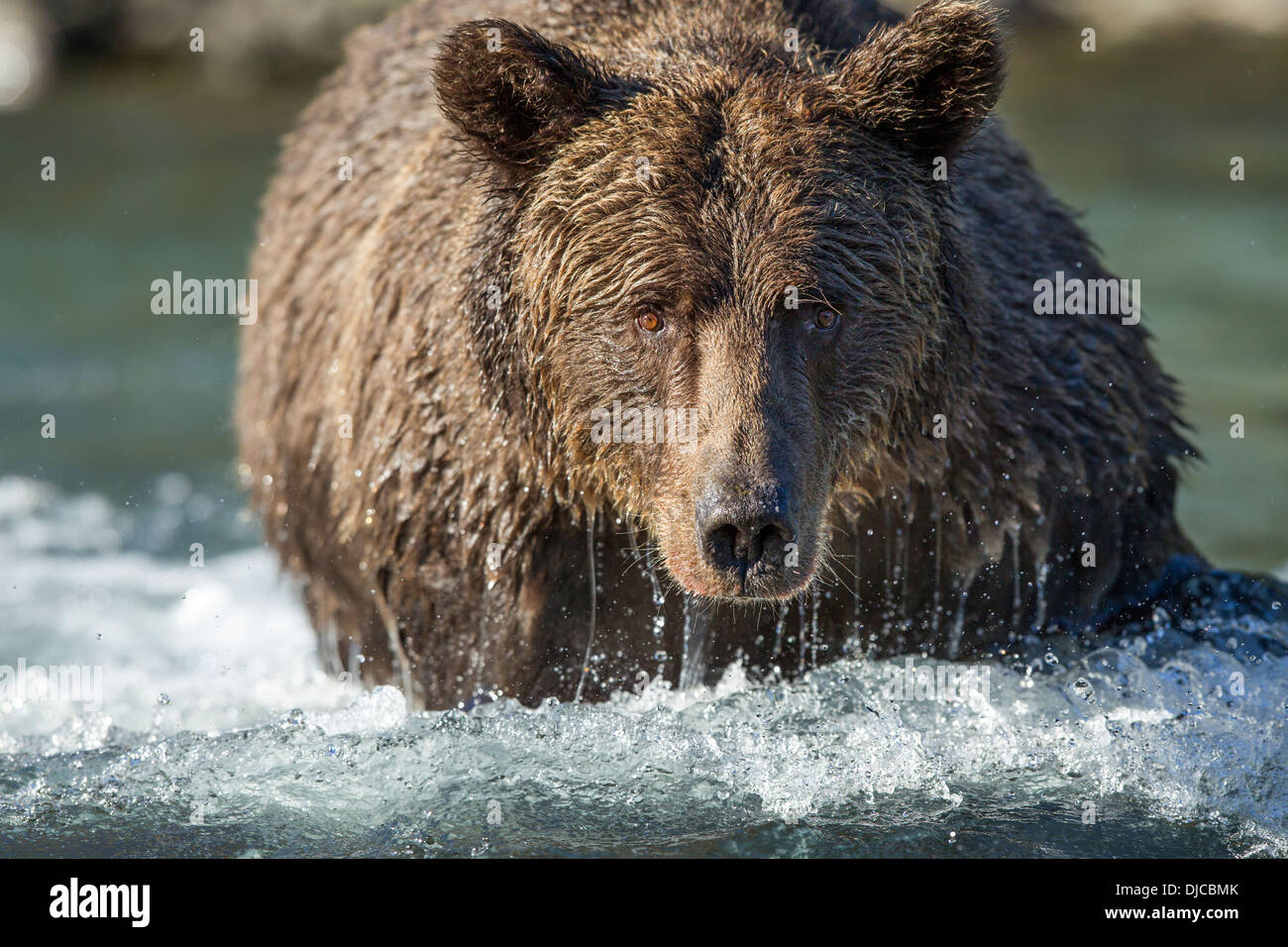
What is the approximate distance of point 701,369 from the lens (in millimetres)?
4879

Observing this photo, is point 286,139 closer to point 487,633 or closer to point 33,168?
point 487,633

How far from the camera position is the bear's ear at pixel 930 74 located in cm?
497

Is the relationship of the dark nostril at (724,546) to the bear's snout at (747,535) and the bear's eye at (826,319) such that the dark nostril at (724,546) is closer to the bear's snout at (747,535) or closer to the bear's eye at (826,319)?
the bear's snout at (747,535)

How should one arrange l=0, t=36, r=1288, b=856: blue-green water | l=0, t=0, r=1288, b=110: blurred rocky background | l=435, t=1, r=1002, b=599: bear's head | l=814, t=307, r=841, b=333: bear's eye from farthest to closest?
l=0, t=0, r=1288, b=110: blurred rocky background < l=0, t=36, r=1288, b=856: blue-green water < l=814, t=307, r=841, b=333: bear's eye < l=435, t=1, r=1002, b=599: bear's head

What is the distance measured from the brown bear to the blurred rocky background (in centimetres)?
1168

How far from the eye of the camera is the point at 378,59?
726 centimetres

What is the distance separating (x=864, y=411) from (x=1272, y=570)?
4.61 meters

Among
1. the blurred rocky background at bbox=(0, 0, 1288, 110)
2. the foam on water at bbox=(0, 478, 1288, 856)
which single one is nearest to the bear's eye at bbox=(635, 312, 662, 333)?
the foam on water at bbox=(0, 478, 1288, 856)

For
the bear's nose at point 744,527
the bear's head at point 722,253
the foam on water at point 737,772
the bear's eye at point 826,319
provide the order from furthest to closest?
the foam on water at point 737,772 → the bear's eye at point 826,319 → the bear's head at point 722,253 → the bear's nose at point 744,527

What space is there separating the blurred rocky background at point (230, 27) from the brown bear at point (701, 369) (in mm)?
11676

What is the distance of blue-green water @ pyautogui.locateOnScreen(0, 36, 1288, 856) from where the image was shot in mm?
5547

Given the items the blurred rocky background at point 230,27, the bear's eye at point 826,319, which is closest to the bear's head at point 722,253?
the bear's eye at point 826,319

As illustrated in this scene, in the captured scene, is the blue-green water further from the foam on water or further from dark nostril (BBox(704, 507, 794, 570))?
dark nostril (BBox(704, 507, 794, 570))

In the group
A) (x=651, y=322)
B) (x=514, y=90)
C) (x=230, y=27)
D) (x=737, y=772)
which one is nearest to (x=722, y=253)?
(x=651, y=322)
